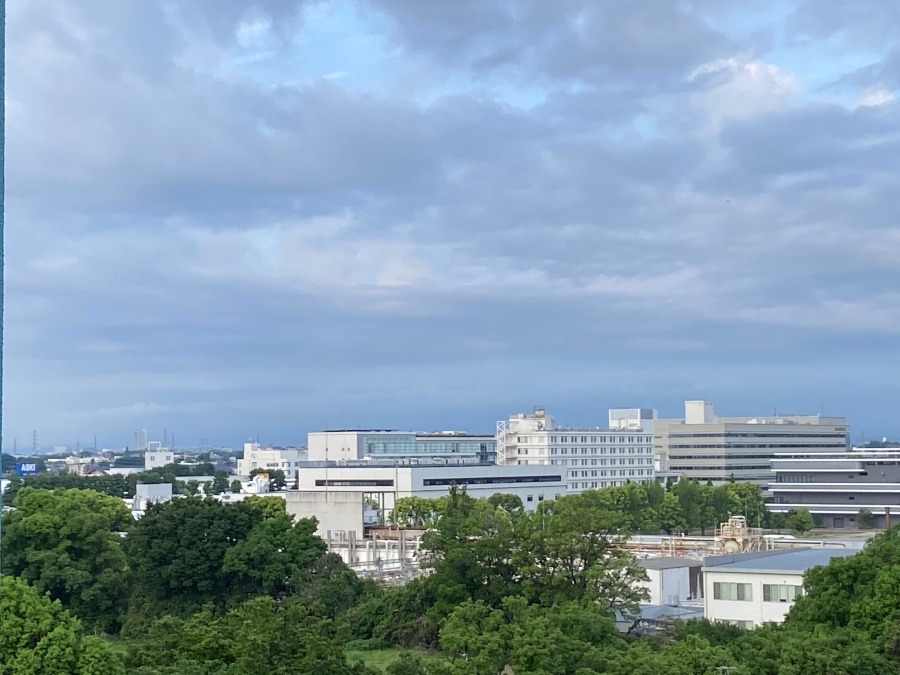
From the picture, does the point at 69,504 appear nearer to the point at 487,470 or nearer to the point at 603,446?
the point at 487,470

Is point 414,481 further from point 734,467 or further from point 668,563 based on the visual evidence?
point 734,467

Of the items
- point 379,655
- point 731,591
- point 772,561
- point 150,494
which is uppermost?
point 150,494

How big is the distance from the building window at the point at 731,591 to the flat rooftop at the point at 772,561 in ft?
1.22

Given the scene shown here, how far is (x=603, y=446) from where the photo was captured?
261ft

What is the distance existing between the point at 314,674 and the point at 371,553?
26.6 metres

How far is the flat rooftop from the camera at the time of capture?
27188 mm

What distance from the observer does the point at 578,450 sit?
77625mm

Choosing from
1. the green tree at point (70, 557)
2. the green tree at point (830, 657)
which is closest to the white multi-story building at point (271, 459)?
the green tree at point (70, 557)

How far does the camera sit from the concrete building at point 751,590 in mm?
26719

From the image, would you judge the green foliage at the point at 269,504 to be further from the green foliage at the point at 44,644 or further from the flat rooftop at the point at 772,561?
the green foliage at the point at 44,644

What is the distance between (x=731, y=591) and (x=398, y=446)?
6141 cm

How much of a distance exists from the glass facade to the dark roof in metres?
48.2

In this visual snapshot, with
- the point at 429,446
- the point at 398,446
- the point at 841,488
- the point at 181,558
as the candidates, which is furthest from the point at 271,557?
the point at 429,446

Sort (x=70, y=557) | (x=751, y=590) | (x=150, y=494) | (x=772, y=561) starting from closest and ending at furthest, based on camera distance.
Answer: (x=751, y=590)
(x=772, y=561)
(x=70, y=557)
(x=150, y=494)
